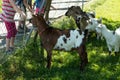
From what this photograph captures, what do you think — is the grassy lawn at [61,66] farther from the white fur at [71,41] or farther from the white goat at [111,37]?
the white fur at [71,41]

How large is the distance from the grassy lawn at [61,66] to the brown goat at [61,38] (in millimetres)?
284

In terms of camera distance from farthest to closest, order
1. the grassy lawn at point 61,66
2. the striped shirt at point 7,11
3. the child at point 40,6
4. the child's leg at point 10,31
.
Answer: the child at point 40,6
the child's leg at point 10,31
the striped shirt at point 7,11
the grassy lawn at point 61,66

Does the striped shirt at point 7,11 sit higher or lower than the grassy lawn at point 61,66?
higher

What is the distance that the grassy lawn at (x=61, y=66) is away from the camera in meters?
6.73

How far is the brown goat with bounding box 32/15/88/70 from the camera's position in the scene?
6.77 metres

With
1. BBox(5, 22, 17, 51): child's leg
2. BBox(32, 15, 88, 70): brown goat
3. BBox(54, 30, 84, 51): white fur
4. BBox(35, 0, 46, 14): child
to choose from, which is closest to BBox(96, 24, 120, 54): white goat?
BBox(32, 15, 88, 70): brown goat

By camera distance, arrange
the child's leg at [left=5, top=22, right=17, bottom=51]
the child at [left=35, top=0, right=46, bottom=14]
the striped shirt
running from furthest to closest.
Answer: the child at [left=35, top=0, right=46, bottom=14] < the child's leg at [left=5, top=22, right=17, bottom=51] < the striped shirt

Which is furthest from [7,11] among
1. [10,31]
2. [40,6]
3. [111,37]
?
[111,37]

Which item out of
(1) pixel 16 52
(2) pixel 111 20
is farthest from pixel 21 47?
(2) pixel 111 20

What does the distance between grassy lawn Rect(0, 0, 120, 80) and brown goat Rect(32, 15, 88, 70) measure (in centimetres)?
28

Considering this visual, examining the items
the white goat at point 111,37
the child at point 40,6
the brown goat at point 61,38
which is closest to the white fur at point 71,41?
the brown goat at point 61,38

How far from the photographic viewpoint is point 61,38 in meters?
6.86

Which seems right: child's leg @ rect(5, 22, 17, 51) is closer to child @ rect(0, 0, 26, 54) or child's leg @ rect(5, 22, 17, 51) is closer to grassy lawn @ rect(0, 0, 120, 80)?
child @ rect(0, 0, 26, 54)

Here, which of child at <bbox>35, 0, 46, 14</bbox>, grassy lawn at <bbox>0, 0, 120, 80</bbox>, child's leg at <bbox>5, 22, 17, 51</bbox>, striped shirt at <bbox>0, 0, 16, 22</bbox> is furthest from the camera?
child at <bbox>35, 0, 46, 14</bbox>
